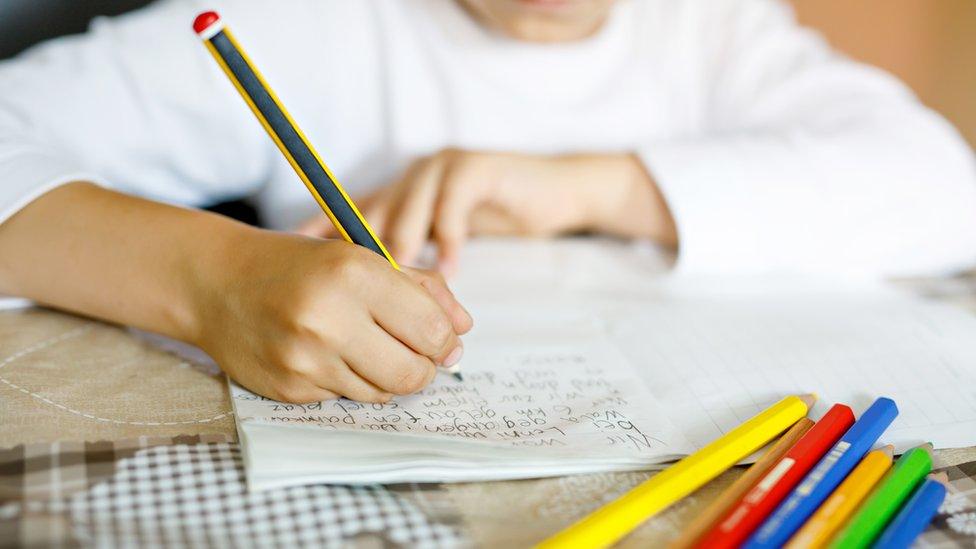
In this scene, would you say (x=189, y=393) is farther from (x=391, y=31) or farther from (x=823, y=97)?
(x=823, y=97)

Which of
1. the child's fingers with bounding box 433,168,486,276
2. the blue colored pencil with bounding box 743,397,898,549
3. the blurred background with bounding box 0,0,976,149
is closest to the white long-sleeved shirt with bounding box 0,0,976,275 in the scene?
the child's fingers with bounding box 433,168,486,276

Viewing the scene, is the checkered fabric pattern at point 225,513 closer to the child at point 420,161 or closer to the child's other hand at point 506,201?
the child at point 420,161

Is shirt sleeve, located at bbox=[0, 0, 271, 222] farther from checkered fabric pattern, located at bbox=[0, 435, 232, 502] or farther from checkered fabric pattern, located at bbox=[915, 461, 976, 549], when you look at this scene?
checkered fabric pattern, located at bbox=[915, 461, 976, 549]

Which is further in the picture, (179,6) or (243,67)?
(179,6)

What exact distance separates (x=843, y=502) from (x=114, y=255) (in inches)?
13.5

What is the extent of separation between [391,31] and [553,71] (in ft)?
0.45

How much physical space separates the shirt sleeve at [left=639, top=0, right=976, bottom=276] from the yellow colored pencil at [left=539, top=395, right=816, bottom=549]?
0.74ft

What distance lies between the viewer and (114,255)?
0.43 m

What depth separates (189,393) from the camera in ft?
1.29

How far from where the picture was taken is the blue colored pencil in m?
0.28

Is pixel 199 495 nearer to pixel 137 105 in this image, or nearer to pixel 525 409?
pixel 525 409

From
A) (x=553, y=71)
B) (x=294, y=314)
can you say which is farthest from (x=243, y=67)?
(x=553, y=71)

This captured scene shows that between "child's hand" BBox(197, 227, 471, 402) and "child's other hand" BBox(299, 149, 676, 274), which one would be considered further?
"child's other hand" BBox(299, 149, 676, 274)

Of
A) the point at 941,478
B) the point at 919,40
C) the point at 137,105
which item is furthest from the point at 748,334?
the point at 919,40
